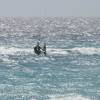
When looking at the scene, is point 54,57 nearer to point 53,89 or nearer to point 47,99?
point 53,89

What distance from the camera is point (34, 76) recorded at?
53281 millimetres

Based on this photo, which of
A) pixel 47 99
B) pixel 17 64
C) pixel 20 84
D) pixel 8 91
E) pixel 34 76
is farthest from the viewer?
pixel 17 64

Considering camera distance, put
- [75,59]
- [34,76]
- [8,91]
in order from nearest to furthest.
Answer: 1. [8,91]
2. [34,76]
3. [75,59]

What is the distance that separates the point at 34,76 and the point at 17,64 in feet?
37.6

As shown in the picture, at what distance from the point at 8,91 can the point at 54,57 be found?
30965 mm

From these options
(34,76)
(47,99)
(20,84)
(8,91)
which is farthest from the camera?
(34,76)

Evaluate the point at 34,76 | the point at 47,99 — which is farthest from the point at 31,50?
the point at 47,99

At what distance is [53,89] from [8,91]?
197 inches

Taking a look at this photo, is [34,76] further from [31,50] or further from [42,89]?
[31,50]

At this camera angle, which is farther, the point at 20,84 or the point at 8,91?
the point at 20,84

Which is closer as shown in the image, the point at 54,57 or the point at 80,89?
the point at 80,89

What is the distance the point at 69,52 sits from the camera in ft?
271

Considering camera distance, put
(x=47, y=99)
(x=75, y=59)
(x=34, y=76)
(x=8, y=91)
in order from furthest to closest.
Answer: (x=75, y=59)
(x=34, y=76)
(x=8, y=91)
(x=47, y=99)

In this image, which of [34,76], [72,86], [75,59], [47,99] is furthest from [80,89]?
[75,59]
